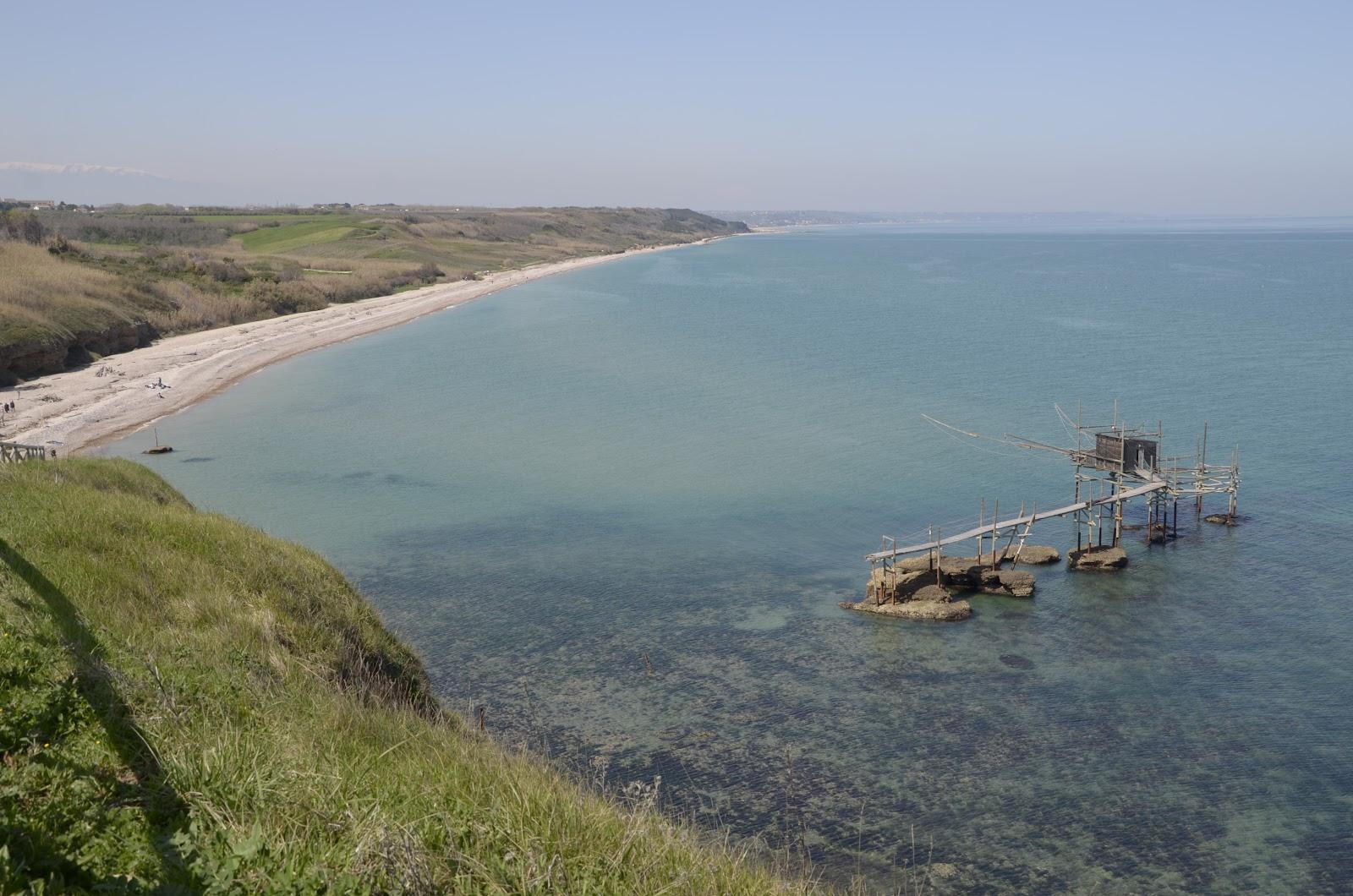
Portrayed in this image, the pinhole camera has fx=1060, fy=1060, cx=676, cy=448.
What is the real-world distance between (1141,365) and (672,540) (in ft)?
128

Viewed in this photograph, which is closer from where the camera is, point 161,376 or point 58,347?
point 58,347

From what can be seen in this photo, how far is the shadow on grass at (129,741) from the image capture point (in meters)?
7.23

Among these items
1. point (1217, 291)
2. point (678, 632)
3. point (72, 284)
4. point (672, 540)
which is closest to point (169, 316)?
point (72, 284)

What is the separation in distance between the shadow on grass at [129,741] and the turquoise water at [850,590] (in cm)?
939

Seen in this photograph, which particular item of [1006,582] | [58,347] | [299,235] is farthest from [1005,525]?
[299,235]

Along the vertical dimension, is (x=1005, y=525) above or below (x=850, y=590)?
above

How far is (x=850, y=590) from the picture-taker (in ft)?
88.1

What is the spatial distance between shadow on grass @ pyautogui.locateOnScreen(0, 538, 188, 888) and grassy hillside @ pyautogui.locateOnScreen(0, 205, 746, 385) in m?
45.4

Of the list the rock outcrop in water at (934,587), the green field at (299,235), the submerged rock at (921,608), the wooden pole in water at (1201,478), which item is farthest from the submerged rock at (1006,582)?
the green field at (299,235)

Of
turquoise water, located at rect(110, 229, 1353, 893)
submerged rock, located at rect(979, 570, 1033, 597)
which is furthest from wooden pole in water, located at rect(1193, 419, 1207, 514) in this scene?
submerged rock, located at rect(979, 570, 1033, 597)

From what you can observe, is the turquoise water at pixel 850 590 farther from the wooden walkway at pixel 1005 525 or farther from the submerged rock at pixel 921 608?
the wooden walkway at pixel 1005 525

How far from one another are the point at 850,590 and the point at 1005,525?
18.0ft

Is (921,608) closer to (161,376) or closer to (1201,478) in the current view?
(1201,478)

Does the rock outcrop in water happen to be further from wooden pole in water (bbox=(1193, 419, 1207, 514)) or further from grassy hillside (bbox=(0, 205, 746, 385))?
grassy hillside (bbox=(0, 205, 746, 385))
